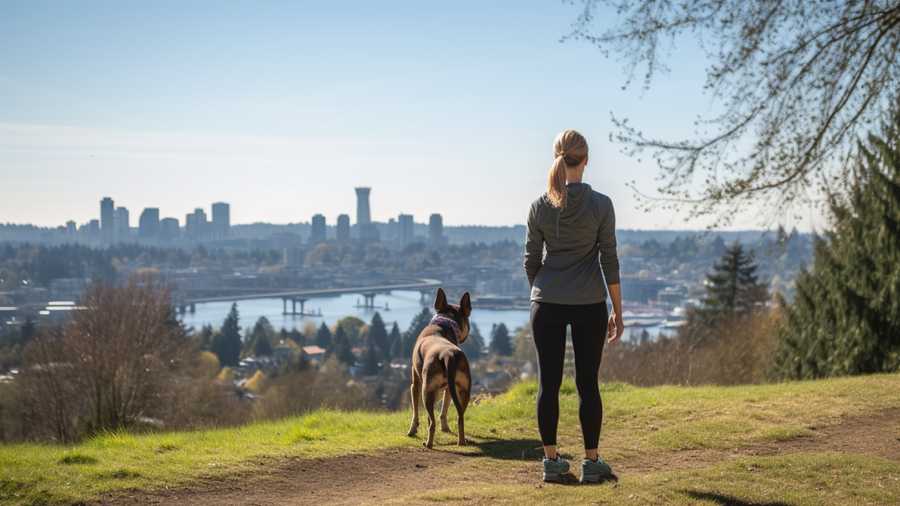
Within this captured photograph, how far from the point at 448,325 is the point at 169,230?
179382mm

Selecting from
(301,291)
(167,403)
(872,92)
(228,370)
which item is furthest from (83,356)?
(301,291)

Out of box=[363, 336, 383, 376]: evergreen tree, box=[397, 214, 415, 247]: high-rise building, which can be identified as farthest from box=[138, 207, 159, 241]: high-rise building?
box=[363, 336, 383, 376]: evergreen tree

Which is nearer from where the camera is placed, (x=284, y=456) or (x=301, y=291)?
(x=284, y=456)

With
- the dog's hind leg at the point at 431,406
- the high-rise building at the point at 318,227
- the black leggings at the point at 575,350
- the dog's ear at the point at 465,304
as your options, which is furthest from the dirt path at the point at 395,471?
the high-rise building at the point at 318,227

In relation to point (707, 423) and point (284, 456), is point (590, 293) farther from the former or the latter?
point (707, 423)

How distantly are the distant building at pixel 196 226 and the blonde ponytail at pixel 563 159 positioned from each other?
185 metres

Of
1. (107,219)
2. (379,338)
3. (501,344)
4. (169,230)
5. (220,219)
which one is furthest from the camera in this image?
(220,219)

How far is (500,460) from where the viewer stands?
730cm

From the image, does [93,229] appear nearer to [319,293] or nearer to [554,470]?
[319,293]

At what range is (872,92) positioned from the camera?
10.1 meters

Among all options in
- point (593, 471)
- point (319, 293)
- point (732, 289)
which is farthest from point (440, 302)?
point (319, 293)

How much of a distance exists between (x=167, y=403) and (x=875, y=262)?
27649mm

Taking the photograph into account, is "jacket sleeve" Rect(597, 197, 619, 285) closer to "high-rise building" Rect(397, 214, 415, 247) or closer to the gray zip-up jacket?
the gray zip-up jacket

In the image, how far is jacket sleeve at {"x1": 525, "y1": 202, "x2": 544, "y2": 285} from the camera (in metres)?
5.82
